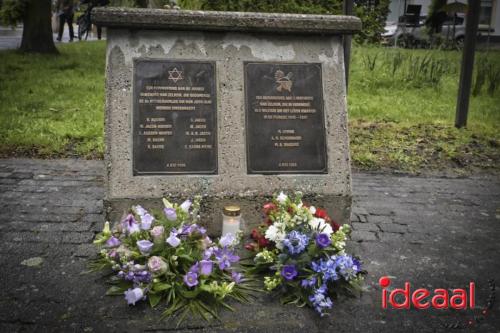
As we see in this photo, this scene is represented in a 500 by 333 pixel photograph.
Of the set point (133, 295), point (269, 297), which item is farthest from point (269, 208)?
point (133, 295)

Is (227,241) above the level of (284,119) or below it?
below

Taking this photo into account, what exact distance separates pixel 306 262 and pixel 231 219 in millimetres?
673

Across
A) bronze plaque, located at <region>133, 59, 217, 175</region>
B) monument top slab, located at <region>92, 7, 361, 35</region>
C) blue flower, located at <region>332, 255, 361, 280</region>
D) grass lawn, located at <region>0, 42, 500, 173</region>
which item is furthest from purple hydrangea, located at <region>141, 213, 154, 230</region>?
grass lawn, located at <region>0, 42, 500, 173</region>

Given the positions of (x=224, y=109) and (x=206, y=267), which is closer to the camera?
(x=206, y=267)

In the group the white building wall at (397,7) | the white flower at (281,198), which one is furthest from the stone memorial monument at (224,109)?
the white building wall at (397,7)

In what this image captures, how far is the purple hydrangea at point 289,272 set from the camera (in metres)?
2.95

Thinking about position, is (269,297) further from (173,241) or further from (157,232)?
(157,232)

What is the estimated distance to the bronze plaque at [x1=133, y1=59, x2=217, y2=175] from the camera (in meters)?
3.58

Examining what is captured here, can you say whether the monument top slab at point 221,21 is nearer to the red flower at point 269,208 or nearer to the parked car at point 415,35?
the red flower at point 269,208

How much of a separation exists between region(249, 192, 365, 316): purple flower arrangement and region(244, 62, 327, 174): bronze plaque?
51cm

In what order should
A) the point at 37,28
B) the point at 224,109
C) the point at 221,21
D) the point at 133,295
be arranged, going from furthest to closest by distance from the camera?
1. the point at 37,28
2. the point at 224,109
3. the point at 221,21
4. the point at 133,295

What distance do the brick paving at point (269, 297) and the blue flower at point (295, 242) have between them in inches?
13.0

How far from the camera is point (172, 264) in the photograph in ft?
9.84

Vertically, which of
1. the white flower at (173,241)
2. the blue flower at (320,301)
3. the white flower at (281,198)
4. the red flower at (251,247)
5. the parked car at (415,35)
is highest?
the parked car at (415,35)
